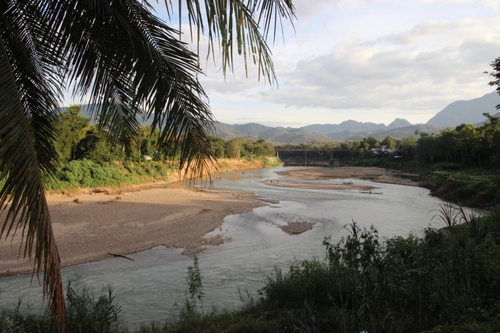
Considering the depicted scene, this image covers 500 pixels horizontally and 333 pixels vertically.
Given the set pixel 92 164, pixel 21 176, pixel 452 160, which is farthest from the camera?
pixel 452 160

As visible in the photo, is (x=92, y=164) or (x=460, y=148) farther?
(x=460, y=148)

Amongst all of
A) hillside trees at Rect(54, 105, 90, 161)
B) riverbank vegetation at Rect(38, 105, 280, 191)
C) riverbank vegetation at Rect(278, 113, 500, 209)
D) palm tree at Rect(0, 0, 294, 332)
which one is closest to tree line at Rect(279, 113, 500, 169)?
riverbank vegetation at Rect(278, 113, 500, 209)

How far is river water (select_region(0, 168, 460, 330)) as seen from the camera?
30.2ft

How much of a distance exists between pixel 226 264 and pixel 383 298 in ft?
31.2

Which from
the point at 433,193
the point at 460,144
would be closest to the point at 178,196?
the point at 433,193

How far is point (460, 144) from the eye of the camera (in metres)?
47.7

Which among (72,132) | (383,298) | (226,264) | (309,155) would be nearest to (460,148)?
(226,264)

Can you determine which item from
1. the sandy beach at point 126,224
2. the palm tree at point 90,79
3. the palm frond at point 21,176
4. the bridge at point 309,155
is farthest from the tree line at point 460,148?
the palm frond at point 21,176

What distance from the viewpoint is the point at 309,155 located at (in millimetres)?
119750

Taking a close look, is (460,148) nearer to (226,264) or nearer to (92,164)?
(226,264)

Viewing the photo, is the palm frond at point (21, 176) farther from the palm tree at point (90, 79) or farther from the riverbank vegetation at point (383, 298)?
the riverbank vegetation at point (383, 298)

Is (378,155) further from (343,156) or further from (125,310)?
(125,310)

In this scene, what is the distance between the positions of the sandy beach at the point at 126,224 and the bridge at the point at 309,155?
79.9m

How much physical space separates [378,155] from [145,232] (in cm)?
8182
